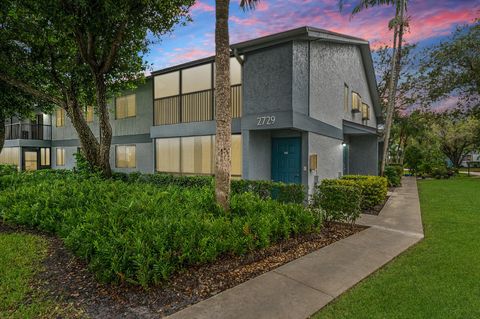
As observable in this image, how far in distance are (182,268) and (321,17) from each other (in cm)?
1493

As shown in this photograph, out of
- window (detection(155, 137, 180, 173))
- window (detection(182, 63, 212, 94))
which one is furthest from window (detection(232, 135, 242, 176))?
window (detection(155, 137, 180, 173))

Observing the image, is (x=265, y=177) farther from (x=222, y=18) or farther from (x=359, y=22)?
(x=359, y=22)

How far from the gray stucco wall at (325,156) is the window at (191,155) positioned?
272cm

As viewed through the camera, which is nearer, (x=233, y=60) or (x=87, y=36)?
(x=87, y=36)

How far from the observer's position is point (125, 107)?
675 inches

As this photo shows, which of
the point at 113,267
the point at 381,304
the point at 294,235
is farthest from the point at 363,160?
the point at 113,267

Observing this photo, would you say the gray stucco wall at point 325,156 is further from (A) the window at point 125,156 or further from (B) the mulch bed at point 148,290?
(A) the window at point 125,156

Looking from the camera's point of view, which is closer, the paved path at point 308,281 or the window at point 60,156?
the paved path at point 308,281

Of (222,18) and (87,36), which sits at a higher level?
(87,36)

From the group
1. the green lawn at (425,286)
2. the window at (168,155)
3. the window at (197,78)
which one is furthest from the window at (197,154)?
the green lawn at (425,286)

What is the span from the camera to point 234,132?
11492mm

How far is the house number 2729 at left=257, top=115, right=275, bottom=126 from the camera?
1020cm

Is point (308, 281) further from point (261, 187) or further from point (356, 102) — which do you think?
point (356, 102)

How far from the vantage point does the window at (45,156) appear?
956 inches
